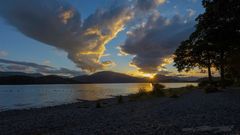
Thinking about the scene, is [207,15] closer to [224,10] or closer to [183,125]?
[224,10]

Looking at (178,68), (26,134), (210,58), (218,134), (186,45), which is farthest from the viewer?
(178,68)

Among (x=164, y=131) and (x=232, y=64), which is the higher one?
(x=232, y=64)

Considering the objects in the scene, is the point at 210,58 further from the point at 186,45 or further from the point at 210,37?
the point at 210,37

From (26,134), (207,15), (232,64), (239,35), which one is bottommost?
(26,134)

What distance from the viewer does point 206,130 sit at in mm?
9477

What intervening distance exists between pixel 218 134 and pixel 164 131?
81.1 inches

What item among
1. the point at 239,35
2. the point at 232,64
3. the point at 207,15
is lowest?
the point at 232,64

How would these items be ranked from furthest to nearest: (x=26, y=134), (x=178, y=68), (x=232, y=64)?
(x=178, y=68), (x=232, y=64), (x=26, y=134)

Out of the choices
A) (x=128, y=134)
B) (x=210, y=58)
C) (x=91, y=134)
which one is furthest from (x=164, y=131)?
(x=210, y=58)

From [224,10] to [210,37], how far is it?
23.7ft

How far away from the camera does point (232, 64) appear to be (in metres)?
35.9

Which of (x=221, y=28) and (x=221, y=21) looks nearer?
(x=221, y=21)

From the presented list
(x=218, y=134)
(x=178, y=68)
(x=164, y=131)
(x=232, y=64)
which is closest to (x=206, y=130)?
(x=218, y=134)

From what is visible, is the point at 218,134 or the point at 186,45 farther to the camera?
the point at 186,45
